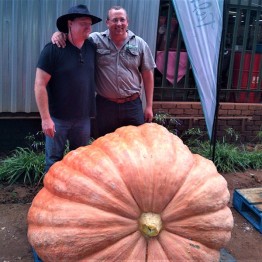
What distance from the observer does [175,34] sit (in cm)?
640

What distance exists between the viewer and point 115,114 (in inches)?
161

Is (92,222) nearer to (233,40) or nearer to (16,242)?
(16,242)

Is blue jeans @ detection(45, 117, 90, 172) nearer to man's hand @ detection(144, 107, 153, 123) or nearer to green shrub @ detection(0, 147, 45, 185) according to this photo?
man's hand @ detection(144, 107, 153, 123)

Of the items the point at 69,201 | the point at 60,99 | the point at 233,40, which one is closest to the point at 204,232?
the point at 69,201

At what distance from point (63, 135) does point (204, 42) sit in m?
1.86

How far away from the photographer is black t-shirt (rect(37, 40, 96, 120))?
3.50m

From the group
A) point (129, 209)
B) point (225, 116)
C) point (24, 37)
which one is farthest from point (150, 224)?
point (225, 116)

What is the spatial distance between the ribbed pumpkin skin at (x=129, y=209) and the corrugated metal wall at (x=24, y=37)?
10.7 ft

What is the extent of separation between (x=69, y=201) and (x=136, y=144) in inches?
22.9

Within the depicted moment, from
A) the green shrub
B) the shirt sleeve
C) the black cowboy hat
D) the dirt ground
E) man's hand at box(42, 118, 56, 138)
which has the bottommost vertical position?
the dirt ground

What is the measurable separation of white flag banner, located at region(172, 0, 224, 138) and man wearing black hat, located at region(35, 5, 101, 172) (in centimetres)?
115

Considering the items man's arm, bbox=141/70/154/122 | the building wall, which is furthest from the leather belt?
the building wall

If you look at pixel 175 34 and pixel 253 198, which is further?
pixel 175 34

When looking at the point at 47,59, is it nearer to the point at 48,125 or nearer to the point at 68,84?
the point at 68,84
